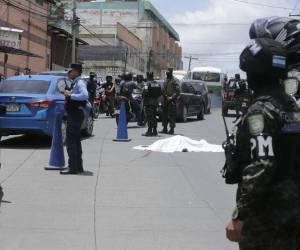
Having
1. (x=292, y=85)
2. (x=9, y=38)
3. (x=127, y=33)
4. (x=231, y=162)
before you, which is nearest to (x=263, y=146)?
(x=231, y=162)

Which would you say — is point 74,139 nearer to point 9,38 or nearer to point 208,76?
point 9,38

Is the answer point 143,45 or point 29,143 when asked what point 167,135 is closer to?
point 29,143

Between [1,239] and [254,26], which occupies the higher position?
[254,26]

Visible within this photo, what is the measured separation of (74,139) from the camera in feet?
33.4

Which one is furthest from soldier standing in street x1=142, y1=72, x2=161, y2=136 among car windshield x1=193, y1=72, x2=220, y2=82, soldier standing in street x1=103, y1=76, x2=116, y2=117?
car windshield x1=193, y1=72, x2=220, y2=82

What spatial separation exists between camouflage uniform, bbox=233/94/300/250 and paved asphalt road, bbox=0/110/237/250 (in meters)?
3.06

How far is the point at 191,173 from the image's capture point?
423 inches

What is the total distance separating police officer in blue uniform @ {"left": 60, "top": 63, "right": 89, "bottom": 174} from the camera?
400 inches

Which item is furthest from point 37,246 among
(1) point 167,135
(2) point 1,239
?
(1) point 167,135

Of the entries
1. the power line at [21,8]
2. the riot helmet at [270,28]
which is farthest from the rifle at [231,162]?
the power line at [21,8]

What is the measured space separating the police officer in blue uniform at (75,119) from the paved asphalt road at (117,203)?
0.26 meters

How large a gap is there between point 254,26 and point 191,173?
24.2ft

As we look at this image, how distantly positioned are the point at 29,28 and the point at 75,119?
31.6 meters

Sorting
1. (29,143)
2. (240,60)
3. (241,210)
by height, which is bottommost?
(29,143)
